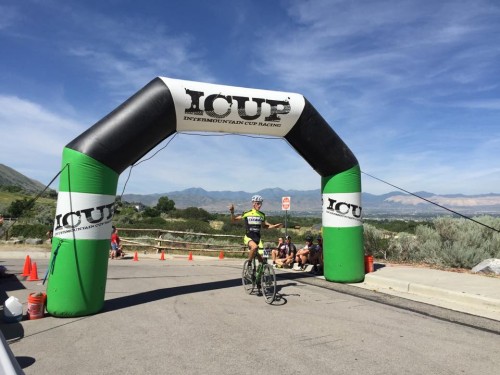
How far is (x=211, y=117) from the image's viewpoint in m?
8.55

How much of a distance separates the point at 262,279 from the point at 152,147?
3434 millimetres

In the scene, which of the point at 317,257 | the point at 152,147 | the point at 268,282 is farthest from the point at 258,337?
the point at 317,257

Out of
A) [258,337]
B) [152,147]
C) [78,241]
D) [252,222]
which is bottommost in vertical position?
[258,337]

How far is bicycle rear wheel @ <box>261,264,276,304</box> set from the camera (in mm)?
7732

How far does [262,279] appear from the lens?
8.03m

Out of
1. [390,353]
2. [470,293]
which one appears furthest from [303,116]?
[390,353]

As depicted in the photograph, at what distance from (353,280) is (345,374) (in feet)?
18.9

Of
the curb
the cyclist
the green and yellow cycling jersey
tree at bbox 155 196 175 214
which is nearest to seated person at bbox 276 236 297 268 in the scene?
the curb

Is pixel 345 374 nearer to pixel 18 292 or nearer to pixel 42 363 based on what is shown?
pixel 42 363

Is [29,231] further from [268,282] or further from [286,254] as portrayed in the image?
[268,282]

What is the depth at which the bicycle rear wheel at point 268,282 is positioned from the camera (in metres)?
7.73

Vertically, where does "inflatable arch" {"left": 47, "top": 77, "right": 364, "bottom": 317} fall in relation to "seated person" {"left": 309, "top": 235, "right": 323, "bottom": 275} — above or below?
above

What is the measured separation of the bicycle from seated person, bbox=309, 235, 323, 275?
10.4 feet

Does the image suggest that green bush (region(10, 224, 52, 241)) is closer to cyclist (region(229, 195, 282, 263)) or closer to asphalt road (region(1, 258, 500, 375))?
asphalt road (region(1, 258, 500, 375))
